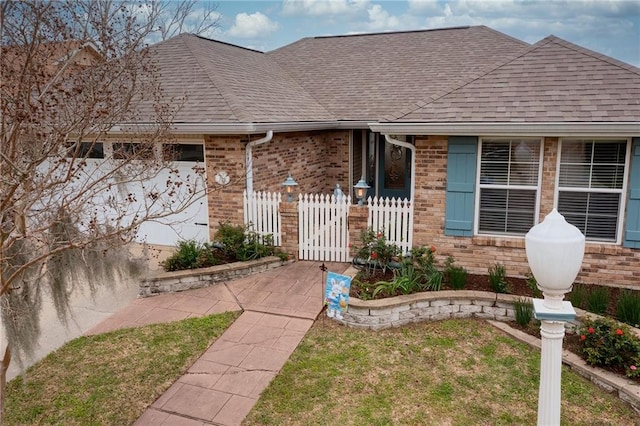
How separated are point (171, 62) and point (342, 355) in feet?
27.5

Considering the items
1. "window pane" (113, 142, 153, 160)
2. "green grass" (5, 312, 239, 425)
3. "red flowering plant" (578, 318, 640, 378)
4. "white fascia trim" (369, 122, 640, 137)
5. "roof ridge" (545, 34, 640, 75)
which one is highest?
"roof ridge" (545, 34, 640, 75)

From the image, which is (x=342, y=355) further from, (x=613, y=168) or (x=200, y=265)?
(x=613, y=168)

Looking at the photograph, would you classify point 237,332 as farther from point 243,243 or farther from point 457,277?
point 457,277

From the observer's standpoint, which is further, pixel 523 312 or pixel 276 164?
pixel 276 164

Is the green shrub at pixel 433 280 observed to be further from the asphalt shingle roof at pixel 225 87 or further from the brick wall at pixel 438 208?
the asphalt shingle roof at pixel 225 87

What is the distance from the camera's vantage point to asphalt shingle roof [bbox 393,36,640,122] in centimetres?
709

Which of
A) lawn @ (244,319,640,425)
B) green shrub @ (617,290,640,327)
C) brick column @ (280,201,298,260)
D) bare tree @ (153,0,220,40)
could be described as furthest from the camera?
brick column @ (280,201,298,260)

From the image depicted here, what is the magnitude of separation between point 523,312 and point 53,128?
5.71m

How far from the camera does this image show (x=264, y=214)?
29.3 ft

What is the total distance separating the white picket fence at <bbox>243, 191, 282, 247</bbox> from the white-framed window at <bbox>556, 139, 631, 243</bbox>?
4723mm

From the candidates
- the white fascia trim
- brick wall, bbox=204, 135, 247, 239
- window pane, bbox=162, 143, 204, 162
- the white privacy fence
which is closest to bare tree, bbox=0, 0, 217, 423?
brick wall, bbox=204, 135, 247, 239

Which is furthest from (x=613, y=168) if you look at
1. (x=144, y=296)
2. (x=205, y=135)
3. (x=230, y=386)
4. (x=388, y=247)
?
(x=144, y=296)

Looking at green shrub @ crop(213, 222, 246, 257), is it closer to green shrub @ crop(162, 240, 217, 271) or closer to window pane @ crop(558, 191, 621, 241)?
green shrub @ crop(162, 240, 217, 271)

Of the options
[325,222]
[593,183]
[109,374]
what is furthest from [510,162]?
[109,374]
